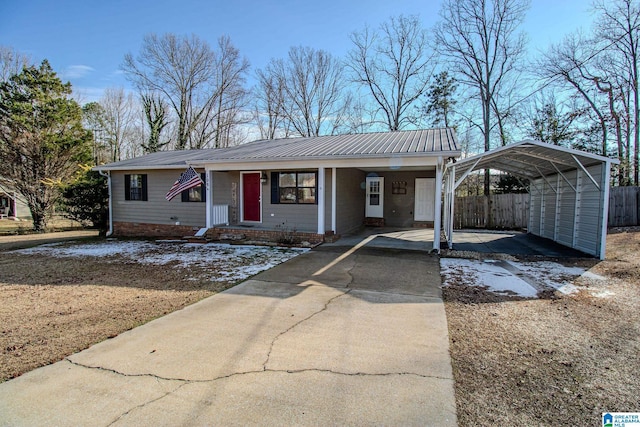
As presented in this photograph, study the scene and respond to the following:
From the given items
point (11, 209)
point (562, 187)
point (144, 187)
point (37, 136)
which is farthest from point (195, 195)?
point (11, 209)

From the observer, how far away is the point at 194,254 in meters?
8.90

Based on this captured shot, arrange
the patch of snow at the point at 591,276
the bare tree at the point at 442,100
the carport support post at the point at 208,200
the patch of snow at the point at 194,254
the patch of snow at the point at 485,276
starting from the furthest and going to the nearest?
the bare tree at the point at 442,100, the carport support post at the point at 208,200, the patch of snow at the point at 194,254, the patch of snow at the point at 591,276, the patch of snow at the point at 485,276

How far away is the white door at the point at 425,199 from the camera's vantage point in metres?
13.9

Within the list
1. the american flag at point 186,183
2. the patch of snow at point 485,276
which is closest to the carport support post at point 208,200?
the american flag at point 186,183

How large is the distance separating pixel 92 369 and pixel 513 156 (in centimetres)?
1041

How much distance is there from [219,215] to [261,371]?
9336 mm

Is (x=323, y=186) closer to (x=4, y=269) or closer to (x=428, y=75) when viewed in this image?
(x=4, y=269)

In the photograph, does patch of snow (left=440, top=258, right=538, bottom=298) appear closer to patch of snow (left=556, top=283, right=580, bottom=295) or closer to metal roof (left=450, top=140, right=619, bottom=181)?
patch of snow (left=556, top=283, right=580, bottom=295)

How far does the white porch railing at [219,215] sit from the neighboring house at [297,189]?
4cm

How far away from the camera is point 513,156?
9438mm

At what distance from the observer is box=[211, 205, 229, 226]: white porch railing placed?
11.5 metres

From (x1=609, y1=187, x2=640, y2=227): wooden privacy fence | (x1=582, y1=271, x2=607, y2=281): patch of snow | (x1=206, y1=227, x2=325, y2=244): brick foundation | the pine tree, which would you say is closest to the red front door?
(x1=206, y1=227, x2=325, y2=244): brick foundation

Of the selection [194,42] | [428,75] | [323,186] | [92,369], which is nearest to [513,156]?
[323,186]

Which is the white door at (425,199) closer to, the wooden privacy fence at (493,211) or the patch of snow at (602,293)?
the wooden privacy fence at (493,211)
